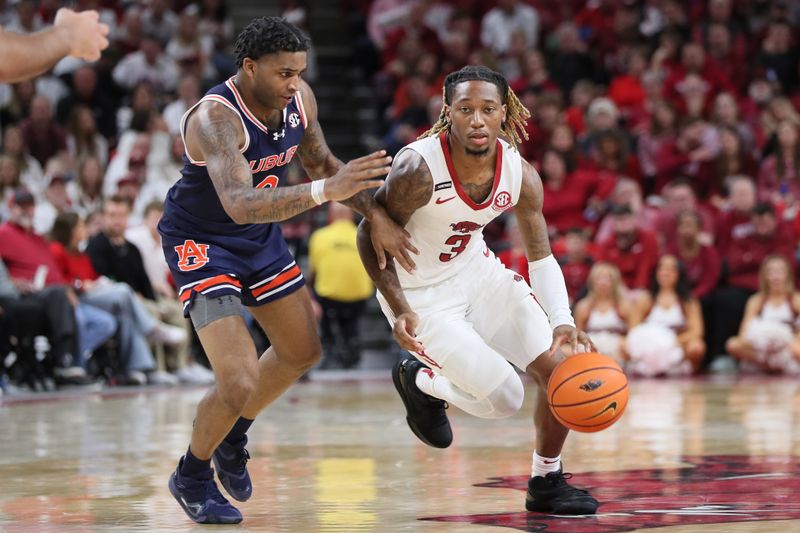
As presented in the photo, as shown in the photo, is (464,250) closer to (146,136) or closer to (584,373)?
(584,373)

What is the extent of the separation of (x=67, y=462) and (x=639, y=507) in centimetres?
300

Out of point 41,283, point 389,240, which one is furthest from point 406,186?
point 41,283

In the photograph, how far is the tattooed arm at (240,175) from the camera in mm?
4426

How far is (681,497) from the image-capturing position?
5.11m

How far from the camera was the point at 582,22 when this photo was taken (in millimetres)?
15602

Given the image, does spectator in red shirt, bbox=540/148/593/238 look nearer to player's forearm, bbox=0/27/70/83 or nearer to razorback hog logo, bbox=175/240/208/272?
razorback hog logo, bbox=175/240/208/272

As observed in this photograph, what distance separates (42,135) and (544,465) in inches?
393

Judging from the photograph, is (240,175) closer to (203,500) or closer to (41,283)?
(203,500)

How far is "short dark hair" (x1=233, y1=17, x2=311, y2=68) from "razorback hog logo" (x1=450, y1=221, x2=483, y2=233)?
88 cm

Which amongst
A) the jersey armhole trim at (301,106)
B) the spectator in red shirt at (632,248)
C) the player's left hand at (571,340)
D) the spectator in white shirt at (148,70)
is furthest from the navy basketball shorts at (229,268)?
the spectator in white shirt at (148,70)

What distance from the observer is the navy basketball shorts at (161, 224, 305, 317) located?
495 centimetres

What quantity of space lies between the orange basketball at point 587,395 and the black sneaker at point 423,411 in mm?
955

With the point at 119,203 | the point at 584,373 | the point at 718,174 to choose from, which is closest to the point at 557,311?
the point at 584,373

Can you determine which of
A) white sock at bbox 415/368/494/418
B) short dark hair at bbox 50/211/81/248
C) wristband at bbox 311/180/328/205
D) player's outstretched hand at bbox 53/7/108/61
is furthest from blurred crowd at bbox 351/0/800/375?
player's outstretched hand at bbox 53/7/108/61
